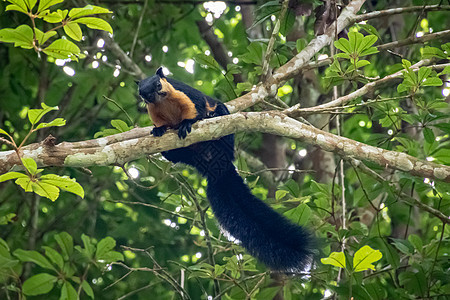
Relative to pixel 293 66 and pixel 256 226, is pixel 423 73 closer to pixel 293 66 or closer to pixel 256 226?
pixel 293 66

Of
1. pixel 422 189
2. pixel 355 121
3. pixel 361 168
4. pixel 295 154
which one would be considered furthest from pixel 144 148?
pixel 355 121

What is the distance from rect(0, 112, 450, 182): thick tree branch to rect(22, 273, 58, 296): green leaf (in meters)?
0.88

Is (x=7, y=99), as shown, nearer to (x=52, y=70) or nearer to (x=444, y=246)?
(x=52, y=70)

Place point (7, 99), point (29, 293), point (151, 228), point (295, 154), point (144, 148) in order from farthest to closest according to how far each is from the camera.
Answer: point (295, 154) → point (151, 228) → point (7, 99) → point (29, 293) → point (144, 148)

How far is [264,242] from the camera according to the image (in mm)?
3416

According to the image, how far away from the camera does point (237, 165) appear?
442 cm

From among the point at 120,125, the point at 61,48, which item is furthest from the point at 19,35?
the point at 120,125

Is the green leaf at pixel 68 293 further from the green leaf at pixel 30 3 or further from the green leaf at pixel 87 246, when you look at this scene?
the green leaf at pixel 30 3

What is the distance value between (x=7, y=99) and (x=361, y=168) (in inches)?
120

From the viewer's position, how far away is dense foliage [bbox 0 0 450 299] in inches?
136

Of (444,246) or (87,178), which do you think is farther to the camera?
(87,178)

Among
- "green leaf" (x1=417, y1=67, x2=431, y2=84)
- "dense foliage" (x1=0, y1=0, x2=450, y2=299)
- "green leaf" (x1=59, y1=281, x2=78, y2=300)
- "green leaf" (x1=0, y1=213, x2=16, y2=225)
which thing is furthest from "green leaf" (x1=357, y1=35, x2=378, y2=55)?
"green leaf" (x1=0, y1=213, x2=16, y2=225)

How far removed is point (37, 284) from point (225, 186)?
132cm

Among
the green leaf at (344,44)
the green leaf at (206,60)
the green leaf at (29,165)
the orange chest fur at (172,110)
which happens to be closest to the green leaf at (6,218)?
the orange chest fur at (172,110)
